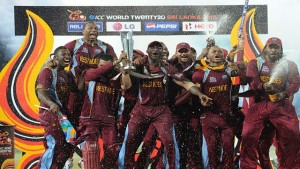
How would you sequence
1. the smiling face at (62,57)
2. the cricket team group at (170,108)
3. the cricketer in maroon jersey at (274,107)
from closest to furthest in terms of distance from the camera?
1. the cricket team group at (170,108)
2. the cricketer in maroon jersey at (274,107)
3. the smiling face at (62,57)

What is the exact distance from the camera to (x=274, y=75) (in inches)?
334

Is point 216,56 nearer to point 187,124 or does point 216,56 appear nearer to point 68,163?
point 187,124

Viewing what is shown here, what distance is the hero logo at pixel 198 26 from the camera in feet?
32.9

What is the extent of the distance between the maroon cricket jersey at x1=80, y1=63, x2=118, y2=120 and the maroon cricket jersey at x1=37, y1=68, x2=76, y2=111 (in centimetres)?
31

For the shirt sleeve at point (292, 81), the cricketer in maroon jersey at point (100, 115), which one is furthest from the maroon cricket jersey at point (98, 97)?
the shirt sleeve at point (292, 81)

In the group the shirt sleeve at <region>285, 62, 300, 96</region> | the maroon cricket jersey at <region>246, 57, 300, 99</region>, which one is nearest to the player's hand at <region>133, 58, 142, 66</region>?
the maroon cricket jersey at <region>246, 57, 300, 99</region>

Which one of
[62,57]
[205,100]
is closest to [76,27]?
[62,57]

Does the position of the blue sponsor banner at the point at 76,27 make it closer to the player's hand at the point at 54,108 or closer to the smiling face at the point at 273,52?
the player's hand at the point at 54,108

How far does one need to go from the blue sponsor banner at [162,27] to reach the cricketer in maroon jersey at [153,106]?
184 cm

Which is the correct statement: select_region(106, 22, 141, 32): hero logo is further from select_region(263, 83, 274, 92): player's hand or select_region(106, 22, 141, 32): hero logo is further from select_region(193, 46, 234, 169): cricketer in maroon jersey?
select_region(263, 83, 274, 92): player's hand

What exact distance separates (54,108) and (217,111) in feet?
5.97

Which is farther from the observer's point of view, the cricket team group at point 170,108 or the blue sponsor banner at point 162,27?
the blue sponsor banner at point 162,27

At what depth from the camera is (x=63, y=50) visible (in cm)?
864

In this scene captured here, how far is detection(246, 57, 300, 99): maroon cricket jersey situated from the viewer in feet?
27.8
